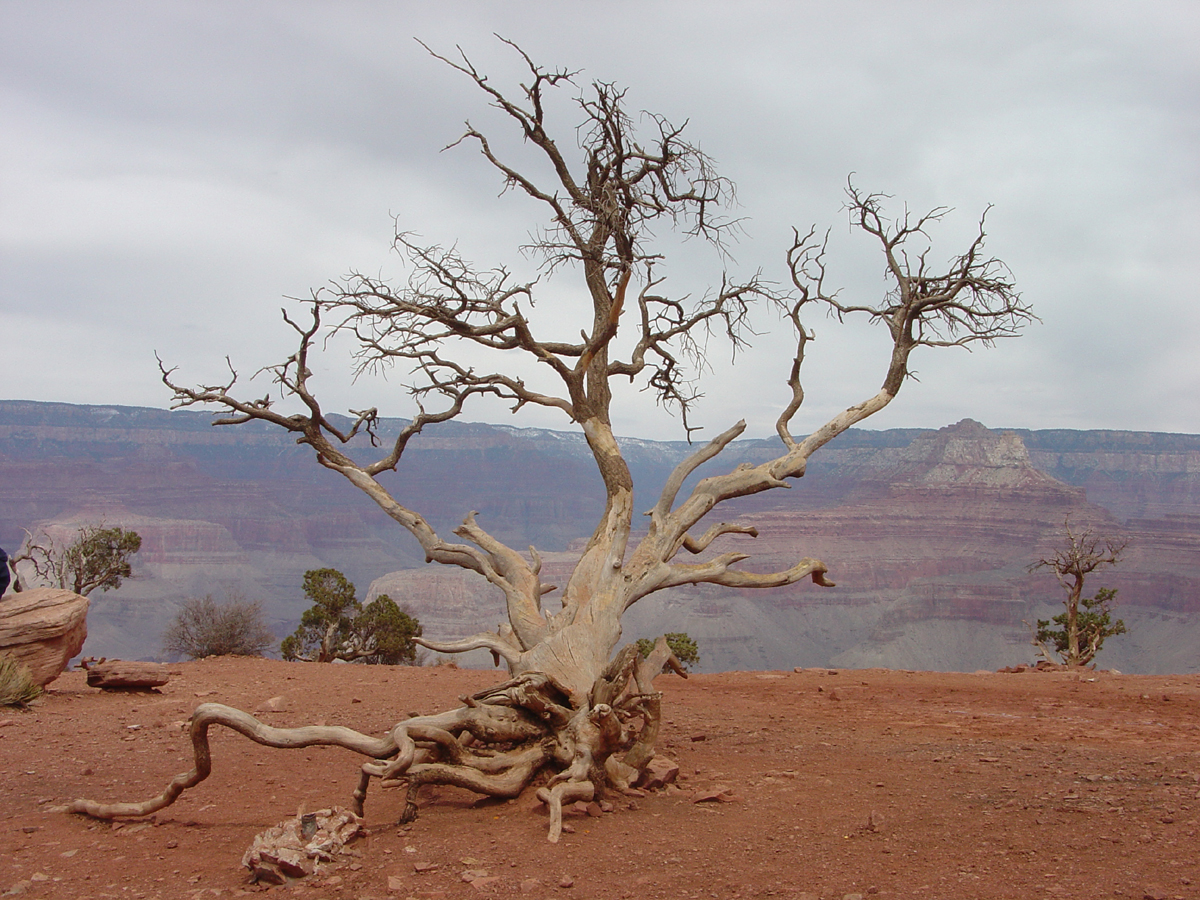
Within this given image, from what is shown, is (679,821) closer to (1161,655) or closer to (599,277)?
(599,277)

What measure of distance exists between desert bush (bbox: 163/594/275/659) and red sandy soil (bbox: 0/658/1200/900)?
1011 centimetres

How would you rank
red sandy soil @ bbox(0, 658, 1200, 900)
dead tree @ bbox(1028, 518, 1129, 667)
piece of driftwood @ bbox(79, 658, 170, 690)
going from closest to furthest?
1. red sandy soil @ bbox(0, 658, 1200, 900)
2. piece of driftwood @ bbox(79, 658, 170, 690)
3. dead tree @ bbox(1028, 518, 1129, 667)

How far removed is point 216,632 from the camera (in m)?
21.8

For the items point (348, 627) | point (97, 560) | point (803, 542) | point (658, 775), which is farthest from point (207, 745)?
point (803, 542)

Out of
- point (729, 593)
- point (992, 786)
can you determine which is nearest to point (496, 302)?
point (992, 786)

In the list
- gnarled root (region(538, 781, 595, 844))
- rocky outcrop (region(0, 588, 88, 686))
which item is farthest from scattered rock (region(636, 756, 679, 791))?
rocky outcrop (region(0, 588, 88, 686))

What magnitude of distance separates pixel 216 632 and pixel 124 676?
33.1ft

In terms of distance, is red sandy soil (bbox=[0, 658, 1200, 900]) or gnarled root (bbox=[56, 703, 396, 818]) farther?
gnarled root (bbox=[56, 703, 396, 818])

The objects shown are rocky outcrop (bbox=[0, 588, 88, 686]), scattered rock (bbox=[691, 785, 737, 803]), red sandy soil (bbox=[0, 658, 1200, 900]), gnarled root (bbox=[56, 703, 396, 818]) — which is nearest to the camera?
red sandy soil (bbox=[0, 658, 1200, 900])

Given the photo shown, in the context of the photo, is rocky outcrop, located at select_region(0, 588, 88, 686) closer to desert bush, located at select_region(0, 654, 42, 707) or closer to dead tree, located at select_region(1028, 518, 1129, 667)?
desert bush, located at select_region(0, 654, 42, 707)

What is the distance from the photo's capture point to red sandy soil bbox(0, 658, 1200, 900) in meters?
5.38

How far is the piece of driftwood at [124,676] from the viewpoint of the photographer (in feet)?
39.8

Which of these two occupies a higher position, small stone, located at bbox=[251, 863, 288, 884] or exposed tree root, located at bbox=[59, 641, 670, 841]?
exposed tree root, located at bbox=[59, 641, 670, 841]

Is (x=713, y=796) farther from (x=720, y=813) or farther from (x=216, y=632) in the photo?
(x=216, y=632)
